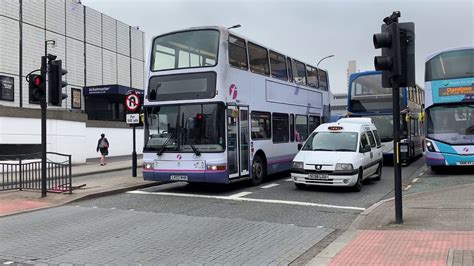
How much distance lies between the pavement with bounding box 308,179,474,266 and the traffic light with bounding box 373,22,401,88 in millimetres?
2599

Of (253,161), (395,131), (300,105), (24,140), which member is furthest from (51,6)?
(395,131)

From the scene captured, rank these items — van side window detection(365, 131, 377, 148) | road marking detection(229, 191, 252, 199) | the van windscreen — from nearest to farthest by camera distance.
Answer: road marking detection(229, 191, 252, 199) → the van windscreen → van side window detection(365, 131, 377, 148)

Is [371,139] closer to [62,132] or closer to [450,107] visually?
[450,107]

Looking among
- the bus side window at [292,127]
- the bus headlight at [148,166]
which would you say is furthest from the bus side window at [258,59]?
the bus headlight at [148,166]

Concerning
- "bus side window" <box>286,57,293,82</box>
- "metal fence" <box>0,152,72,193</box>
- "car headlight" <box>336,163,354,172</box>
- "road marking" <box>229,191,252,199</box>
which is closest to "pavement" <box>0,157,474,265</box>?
"metal fence" <box>0,152,72,193</box>

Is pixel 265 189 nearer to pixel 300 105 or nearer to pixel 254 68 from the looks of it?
pixel 254 68

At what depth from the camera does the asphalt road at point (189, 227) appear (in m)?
6.68

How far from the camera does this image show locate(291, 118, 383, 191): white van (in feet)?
40.8

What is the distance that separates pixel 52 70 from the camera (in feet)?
39.5

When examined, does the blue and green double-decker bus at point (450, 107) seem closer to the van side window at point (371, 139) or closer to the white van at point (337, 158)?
the van side window at point (371, 139)

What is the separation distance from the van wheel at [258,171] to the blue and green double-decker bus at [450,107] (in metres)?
6.33

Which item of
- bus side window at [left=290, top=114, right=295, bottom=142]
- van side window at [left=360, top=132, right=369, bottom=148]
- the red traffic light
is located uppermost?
the red traffic light

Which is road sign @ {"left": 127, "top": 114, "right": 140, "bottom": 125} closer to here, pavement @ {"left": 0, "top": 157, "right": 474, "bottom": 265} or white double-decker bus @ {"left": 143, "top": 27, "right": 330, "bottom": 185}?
white double-decker bus @ {"left": 143, "top": 27, "right": 330, "bottom": 185}

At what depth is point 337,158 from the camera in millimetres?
12641
